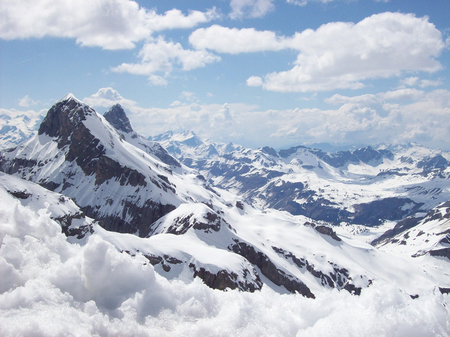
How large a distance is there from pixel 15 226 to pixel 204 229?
111840 millimetres

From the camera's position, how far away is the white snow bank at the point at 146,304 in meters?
18.6

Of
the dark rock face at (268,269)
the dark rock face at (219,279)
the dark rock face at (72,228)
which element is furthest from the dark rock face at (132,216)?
the dark rock face at (219,279)

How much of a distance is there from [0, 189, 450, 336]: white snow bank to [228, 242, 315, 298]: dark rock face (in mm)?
118742

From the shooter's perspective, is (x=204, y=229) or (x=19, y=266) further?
(x=204, y=229)

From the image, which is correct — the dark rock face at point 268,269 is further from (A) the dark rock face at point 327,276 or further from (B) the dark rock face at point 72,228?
(B) the dark rock face at point 72,228

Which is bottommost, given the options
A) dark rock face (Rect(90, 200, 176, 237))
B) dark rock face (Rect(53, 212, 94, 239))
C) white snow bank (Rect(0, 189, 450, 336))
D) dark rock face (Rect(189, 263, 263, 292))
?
dark rock face (Rect(90, 200, 176, 237))

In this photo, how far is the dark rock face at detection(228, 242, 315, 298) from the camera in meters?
142

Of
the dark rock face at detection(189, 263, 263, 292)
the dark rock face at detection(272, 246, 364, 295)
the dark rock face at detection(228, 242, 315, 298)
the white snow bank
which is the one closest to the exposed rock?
the dark rock face at detection(228, 242, 315, 298)

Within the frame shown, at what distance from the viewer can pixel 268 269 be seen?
143250mm

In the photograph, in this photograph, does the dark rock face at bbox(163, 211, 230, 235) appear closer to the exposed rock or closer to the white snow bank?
the exposed rock

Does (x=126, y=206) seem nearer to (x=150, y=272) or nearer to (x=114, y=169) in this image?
(x=114, y=169)

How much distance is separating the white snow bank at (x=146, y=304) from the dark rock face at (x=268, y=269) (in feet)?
390

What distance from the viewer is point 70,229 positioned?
3231 inches

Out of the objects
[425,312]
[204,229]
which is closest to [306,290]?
[204,229]
